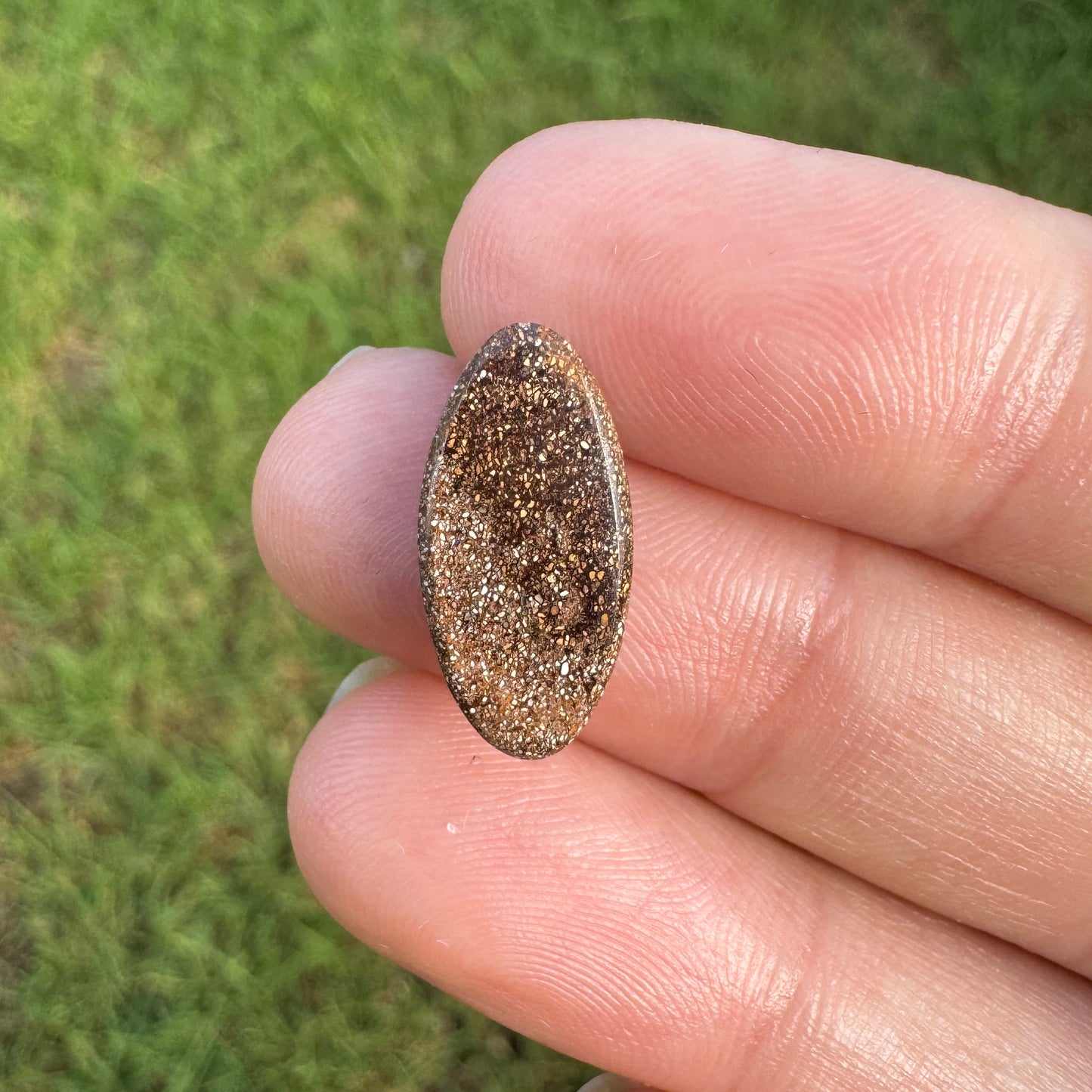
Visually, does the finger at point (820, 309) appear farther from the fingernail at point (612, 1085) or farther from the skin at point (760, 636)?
the fingernail at point (612, 1085)

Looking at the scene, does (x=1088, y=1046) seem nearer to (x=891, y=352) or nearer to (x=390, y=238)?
(x=891, y=352)

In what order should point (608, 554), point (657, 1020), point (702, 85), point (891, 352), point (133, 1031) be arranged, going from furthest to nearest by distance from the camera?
point (702, 85)
point (133, 1031)
point (657, 1020)
point (891, 352)
point (608, 554)

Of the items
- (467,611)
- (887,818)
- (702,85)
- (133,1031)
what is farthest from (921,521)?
(133,1031)

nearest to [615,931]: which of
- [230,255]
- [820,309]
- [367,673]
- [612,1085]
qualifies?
[612,1085]

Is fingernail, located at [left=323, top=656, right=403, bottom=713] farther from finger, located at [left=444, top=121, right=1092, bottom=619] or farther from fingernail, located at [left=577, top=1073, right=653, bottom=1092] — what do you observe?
fingernail, located at [left=577, top=1073, right=653, bottom=1092]

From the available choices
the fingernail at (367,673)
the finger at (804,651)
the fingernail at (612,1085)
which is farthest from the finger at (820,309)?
the fingernail at (612,1085)

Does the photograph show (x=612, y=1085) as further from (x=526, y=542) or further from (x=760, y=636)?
(x=526, y=542)
